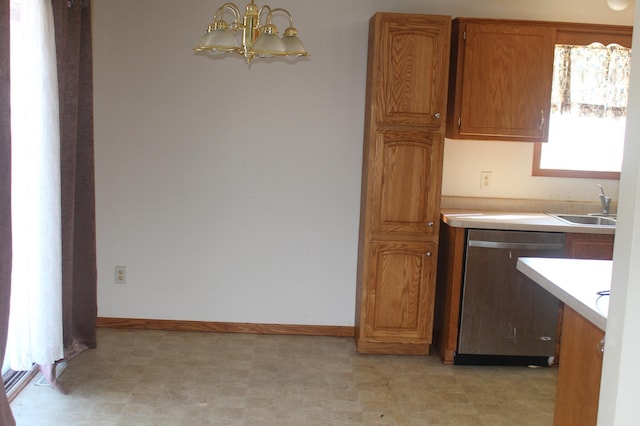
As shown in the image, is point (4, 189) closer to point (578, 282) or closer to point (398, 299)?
point (578, 282)

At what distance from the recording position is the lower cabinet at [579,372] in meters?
2.34

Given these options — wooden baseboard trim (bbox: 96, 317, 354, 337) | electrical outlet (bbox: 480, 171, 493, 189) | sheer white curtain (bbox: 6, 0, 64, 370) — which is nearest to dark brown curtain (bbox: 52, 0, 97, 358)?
sheer white curtain (bbox: 6, 0, 64, 370)

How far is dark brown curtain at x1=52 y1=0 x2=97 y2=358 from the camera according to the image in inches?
141

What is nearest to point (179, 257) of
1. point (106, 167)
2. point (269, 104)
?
point (106, 167)

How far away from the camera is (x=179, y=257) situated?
Answer: 14.9 ft

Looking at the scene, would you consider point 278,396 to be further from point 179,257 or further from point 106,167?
point 106,167

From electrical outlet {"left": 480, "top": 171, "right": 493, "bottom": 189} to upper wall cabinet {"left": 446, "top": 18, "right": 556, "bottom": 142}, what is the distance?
0.40 meters

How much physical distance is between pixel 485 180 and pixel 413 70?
961 millimetres

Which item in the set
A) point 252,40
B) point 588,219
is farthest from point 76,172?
point 588,219

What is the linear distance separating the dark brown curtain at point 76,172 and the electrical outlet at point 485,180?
2.37 meters

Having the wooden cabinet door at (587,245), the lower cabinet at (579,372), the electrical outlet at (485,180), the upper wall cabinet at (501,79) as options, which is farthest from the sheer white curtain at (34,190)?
the wooden cabinet door at (587,245)

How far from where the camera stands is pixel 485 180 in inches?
180

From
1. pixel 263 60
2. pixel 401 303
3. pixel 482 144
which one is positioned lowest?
pixel 401 303

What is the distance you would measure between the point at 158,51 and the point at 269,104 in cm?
74
